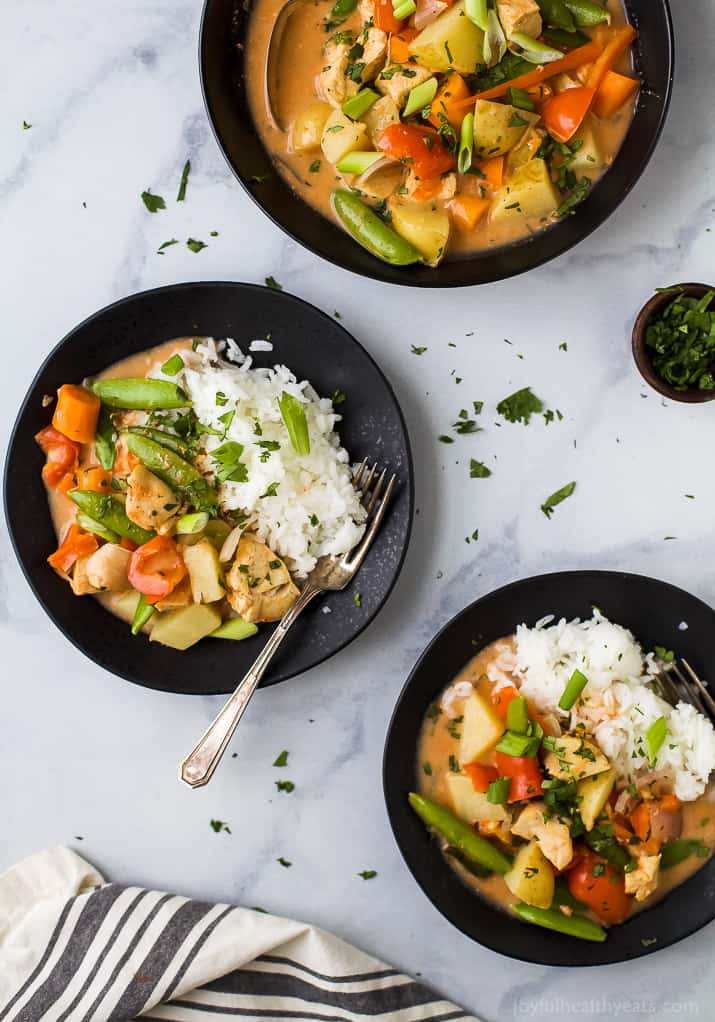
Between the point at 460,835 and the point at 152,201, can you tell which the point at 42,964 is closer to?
the point at 460,835

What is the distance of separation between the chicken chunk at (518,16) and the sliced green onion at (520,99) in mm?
160

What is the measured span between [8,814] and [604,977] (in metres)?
2.35

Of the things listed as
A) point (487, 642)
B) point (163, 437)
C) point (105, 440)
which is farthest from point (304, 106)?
point (487, 642)

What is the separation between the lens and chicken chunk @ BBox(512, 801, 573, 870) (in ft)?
9.90

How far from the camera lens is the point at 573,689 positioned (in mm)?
3098

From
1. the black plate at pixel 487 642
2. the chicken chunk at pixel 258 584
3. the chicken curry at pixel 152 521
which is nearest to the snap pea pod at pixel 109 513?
the chicken curry at pixel 152 521

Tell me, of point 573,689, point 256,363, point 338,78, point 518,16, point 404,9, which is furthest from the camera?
point 256,363

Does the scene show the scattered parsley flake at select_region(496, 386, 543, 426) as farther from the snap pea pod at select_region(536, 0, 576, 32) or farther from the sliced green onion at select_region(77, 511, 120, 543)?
the sliced green onion at select_region(77, 511, 120, 543)

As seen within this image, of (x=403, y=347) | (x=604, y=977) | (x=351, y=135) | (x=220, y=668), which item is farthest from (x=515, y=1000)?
(x=351, y=135)

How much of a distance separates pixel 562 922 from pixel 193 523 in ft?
6.05

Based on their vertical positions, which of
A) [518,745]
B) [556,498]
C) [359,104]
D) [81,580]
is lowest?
[518,745]

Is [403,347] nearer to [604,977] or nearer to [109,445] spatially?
[109,445]

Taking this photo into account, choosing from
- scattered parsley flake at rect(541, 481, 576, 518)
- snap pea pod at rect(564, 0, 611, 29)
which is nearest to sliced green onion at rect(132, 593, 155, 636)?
scattered parsley flake at rect(541, 481, 576, 518)

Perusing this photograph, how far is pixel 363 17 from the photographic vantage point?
303 cm
